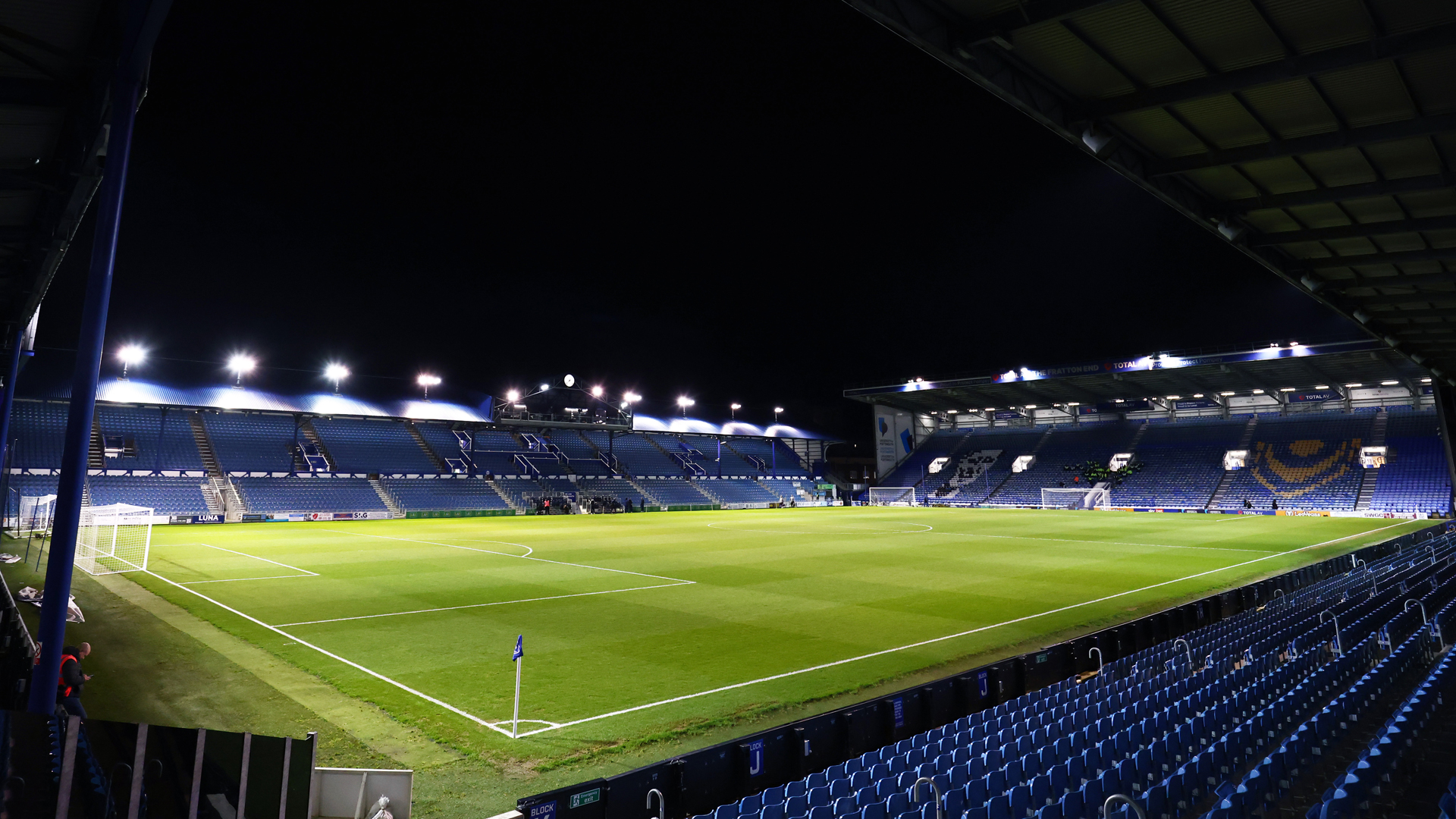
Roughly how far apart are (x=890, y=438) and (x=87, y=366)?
81.5 meters

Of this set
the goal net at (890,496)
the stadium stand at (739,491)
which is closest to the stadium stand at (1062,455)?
the goal net at (890,496)

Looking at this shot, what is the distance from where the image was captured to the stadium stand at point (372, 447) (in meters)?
57.7

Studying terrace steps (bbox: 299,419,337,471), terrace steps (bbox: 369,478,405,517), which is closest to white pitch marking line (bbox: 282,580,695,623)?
terrace steps (bbox: 369,478,405,517)

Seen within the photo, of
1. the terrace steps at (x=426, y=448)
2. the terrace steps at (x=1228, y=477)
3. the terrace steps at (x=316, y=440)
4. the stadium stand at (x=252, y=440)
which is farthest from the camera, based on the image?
the terrace steps at (x=426, y=448)

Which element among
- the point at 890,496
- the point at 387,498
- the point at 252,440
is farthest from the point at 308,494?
the point at 890,496

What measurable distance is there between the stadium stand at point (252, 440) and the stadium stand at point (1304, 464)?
7582 cm

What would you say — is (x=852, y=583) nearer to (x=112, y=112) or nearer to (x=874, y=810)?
(x=874, y=810)

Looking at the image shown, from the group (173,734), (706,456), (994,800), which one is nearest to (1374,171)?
(994,800)

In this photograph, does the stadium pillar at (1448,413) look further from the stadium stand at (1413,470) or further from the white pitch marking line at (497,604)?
the white pitch marking line at (497,604)

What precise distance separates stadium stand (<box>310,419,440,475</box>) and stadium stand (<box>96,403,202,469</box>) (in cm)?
912

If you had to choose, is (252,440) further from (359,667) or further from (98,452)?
(359,667)

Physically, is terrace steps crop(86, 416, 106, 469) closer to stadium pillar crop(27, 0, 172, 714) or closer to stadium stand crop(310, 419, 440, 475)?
→ stadium stand crop(310, 419, 440, 475)

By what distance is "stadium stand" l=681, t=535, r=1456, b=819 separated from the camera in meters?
5.69

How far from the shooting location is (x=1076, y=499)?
6812 centimetres
